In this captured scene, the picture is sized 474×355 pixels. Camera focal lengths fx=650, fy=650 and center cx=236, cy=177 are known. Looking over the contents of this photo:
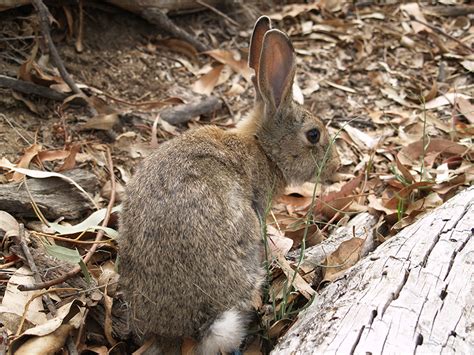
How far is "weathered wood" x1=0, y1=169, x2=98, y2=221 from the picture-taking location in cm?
446

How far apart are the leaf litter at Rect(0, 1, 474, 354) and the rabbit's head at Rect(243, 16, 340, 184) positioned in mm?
373

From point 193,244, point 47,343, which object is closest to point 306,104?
point 193,244

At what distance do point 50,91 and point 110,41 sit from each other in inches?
45.3

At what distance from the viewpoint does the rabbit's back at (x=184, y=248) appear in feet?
11.6

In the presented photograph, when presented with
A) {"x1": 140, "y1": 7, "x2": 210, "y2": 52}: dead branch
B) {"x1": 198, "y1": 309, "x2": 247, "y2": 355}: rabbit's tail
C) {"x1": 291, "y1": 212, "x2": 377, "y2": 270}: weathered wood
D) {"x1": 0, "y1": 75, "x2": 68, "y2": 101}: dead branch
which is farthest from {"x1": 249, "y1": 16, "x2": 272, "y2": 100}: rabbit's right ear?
{"x1": 140, "y1": 7, "x2": 210, "y2": 52}: dead branch

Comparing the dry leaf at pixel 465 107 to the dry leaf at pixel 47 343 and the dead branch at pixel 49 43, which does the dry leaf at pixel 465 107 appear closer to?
the dead branch at pixel 49 43

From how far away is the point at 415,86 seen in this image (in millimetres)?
6961

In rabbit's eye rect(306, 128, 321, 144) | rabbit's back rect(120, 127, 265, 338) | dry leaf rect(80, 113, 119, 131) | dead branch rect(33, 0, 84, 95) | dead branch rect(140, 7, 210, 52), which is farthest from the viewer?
dead branch rect(140, 7, 210, 52)

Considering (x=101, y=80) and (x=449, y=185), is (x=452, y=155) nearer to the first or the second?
(x=449, y=185)

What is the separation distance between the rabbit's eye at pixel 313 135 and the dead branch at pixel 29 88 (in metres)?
2.20

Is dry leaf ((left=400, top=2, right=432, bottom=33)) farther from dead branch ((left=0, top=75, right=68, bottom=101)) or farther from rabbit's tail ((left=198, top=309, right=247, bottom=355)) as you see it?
rabbit's tail ((left=198, top=309, right=247, bottom=355))

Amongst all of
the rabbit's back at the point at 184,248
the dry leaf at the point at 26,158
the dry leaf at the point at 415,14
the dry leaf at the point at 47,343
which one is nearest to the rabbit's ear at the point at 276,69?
the rabbit's back at the point at 184,248

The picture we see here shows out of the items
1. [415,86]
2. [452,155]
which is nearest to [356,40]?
[415,86]

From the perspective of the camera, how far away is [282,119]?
490 cm
